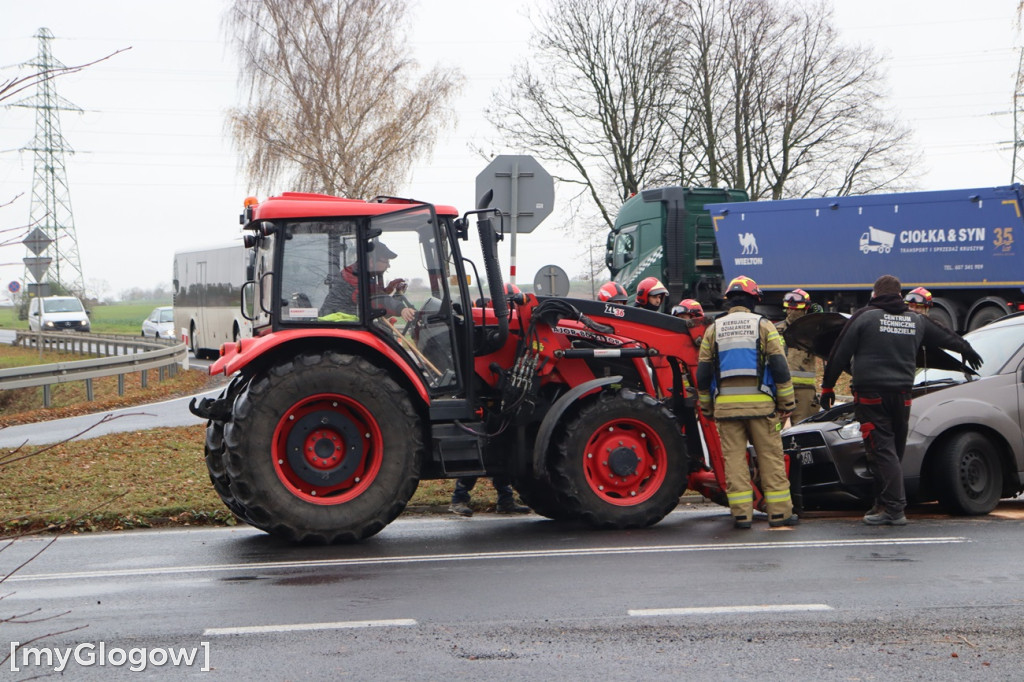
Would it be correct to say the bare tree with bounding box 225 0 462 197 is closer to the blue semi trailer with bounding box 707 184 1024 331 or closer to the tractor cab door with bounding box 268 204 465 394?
the blue semi trailer with bounding box 707 184 1024 331

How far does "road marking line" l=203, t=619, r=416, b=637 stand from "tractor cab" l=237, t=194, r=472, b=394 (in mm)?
2759

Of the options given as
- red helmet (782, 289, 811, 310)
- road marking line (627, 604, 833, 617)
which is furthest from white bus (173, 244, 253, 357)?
road marking line (627, 604, 833, 617)

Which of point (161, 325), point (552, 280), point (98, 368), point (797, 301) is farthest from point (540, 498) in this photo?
point (161, 325)

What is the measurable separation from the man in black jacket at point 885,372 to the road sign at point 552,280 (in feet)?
13.9

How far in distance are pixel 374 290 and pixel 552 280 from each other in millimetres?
5190

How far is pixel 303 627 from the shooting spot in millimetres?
→ 5797

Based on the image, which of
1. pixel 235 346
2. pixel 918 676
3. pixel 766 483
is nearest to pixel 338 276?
pixel 235 346

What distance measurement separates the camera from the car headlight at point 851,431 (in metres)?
9.29

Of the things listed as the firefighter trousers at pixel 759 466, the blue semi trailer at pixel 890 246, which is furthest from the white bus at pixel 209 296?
the firefighter trousers at pixel 759 466

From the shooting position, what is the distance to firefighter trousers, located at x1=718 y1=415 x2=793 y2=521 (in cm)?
876

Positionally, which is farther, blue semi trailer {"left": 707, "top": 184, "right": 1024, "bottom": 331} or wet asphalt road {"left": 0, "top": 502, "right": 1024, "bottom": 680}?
blue semi trailer {"left": 707, "top": 184, "right": 1024, "bottom": 331}

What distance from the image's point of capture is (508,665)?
16.9 ft

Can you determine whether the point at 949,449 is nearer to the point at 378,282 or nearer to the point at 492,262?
the point at 492,262

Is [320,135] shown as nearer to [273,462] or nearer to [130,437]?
[130,437]
